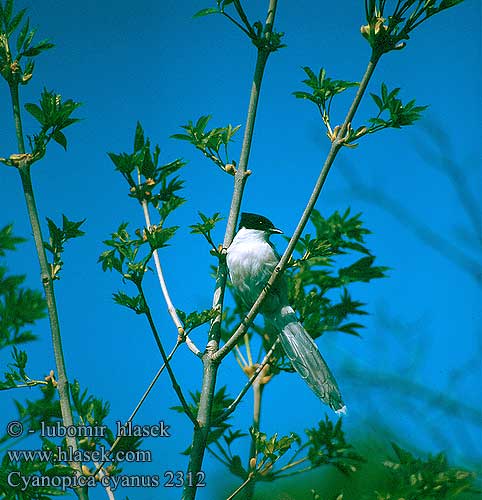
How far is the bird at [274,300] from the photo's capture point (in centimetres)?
239

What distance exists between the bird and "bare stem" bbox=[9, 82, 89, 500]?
592 mm

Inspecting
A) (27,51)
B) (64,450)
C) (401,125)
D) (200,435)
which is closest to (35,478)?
(64,450)

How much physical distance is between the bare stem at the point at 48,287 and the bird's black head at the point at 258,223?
63.1 inches

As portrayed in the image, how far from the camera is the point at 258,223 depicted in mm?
3301

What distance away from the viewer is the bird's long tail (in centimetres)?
236

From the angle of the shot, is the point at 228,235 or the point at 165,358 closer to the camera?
the point at 165,358

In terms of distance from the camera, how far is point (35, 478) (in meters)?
1.70

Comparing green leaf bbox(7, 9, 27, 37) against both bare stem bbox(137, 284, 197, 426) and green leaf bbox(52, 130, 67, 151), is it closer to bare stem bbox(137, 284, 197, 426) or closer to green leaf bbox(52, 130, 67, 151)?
green leaf bbox(52, 130, 67, 151)

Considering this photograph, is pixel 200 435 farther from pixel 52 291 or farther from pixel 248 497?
pixel 52 291

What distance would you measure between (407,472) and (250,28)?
5.19 feet
